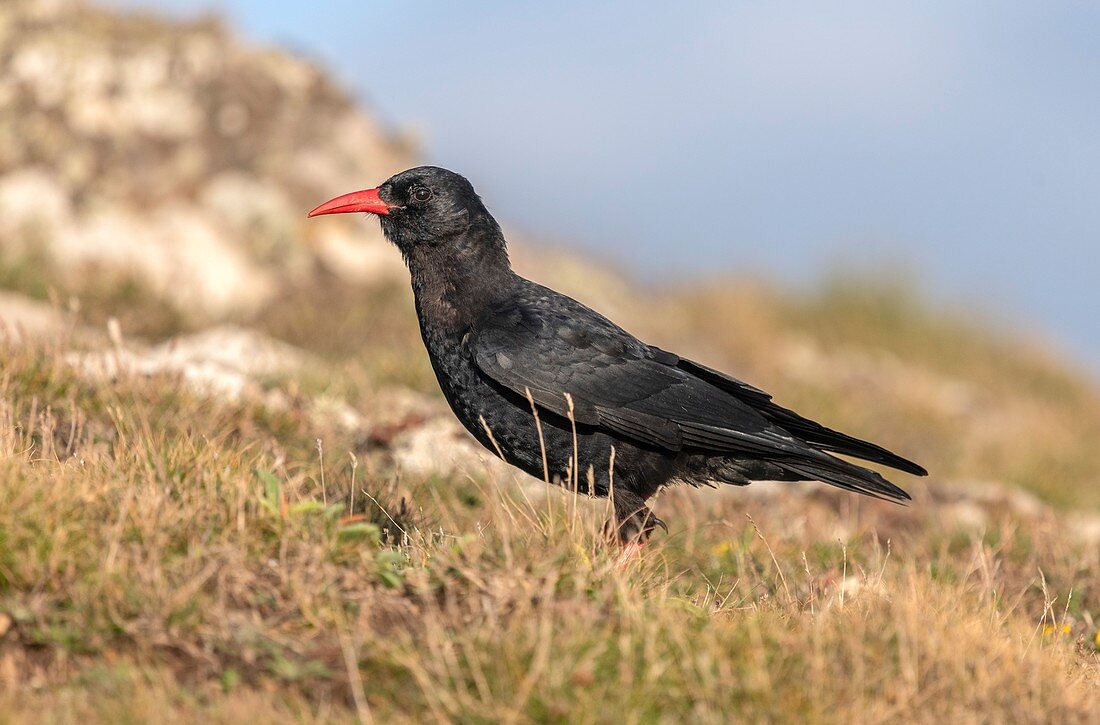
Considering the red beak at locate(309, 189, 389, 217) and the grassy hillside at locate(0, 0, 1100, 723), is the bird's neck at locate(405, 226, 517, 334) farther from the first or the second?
the grassy hillside at locate(0, 0, 1100, 723)

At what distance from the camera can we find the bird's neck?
491 centimetres

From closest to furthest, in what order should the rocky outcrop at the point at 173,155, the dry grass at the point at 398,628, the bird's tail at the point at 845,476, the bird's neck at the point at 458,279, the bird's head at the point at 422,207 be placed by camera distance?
1. the dry grass at the point at 398,628
2. the bird's tail at the point at 845,476
3. the bird's neck at the point at 458,279
4. the bird's head at the point at 422,207
5. the rocky outcrop at the point at 173,155

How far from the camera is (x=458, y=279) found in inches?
197

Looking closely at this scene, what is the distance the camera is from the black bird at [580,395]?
15.1ft

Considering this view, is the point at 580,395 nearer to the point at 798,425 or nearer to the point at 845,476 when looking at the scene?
the point at 798,425

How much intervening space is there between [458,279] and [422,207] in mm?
393

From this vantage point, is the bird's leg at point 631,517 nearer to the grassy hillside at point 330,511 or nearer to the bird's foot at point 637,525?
the bird's foot at point 637,525

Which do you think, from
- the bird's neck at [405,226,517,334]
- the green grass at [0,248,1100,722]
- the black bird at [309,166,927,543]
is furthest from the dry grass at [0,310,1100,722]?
the bird's neck at [405,226,517,334]

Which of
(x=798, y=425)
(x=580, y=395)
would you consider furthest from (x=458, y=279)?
(x=798, y=425)

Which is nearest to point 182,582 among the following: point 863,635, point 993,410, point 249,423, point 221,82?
point 863,635

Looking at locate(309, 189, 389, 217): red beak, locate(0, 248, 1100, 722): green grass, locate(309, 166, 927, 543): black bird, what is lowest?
locate(0, 248, 1100, 722): green grass

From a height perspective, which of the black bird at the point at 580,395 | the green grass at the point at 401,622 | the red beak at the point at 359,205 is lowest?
the green grass at the point at 401,622

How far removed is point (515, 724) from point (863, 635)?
42.9 inches

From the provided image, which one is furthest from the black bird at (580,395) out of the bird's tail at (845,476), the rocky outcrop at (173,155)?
the rocky outcrop at (173,155)
